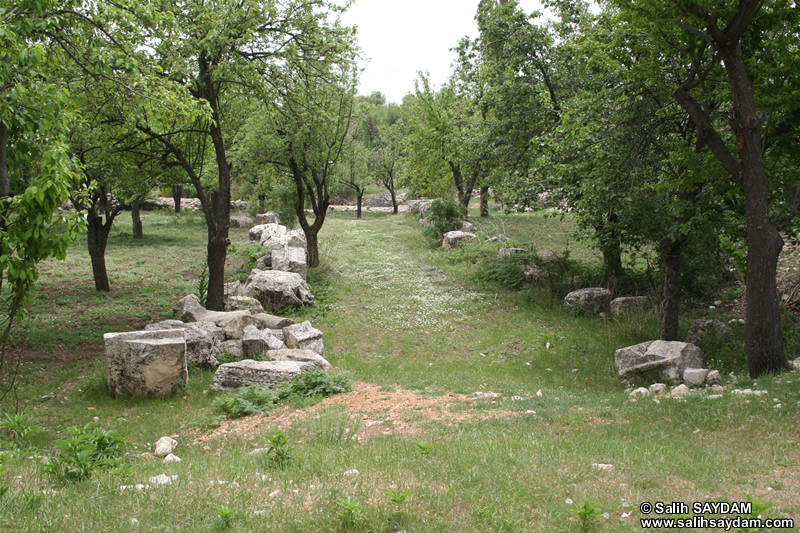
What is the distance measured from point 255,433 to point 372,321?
8.30 metres

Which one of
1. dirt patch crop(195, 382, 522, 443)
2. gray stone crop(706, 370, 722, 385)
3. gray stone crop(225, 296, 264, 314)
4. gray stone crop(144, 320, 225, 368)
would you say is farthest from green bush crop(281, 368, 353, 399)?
gray stone crop(706, 370, 722, 385)

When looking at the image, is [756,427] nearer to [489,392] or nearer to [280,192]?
[489,392]

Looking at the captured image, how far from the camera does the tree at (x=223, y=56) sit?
11914 mm

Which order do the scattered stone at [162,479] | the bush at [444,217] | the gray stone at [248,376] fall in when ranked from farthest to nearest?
the bush at [444,217], the gray stone at [248,376], the scattered stone at [162,479]

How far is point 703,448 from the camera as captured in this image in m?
5.49

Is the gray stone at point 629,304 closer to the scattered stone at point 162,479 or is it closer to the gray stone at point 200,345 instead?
the gray stone at point 200,345

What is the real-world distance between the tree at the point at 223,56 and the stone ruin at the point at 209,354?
132 inches

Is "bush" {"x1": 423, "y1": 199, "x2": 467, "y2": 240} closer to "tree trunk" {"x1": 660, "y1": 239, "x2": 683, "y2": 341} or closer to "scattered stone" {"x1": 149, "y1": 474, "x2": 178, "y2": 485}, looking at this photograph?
"tree trunk" {"x1": 660, "y1": 239, "x2": 683, "y2": 341}

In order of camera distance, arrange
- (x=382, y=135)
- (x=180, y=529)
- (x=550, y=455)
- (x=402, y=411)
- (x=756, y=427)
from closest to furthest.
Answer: (x=180, y=529)
(x=550, y=455)
(x=756, y=427)
(x=402, y=411)
(x=382, y=135)

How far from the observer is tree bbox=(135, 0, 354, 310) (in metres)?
11.9

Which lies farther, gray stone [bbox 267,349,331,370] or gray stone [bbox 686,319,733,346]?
gray stone [bbox 686,319,733,346]

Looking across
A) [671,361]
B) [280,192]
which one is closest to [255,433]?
[671,361]

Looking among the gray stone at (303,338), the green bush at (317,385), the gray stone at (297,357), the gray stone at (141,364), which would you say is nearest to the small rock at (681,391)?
the green bush at (317,385)

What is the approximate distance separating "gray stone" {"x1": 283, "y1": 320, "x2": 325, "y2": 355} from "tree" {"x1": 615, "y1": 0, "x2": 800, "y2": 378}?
27.7 feet
